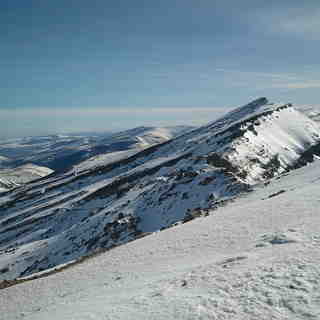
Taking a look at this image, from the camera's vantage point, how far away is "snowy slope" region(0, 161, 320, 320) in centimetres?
1145

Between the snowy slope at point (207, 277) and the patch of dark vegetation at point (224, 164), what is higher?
the snowy slope at point (207, 277)

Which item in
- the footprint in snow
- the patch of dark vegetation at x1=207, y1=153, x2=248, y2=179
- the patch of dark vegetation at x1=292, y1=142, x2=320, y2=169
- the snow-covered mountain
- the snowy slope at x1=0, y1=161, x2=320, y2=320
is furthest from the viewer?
the patch of dark vegetation at x1=292, y1=142, x2=320, y2=169

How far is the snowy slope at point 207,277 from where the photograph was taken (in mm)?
11455

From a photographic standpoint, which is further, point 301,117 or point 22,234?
point 301,117

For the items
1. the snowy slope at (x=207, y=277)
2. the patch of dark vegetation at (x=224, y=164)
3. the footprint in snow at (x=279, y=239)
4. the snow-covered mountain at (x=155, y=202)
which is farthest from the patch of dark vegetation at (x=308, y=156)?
the footprint in snow at (x=279, y=239)

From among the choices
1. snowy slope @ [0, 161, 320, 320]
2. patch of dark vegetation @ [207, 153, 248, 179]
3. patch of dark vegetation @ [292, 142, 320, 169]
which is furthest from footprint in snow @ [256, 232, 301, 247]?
patch of dark vegetation @ [292, 142, 320, 169]

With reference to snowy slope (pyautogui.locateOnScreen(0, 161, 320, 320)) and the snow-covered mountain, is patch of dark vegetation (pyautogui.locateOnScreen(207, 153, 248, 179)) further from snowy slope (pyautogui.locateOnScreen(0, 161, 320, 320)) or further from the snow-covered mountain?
snowy slope (pyautogui.locateOnScreen(0, 161, 320, 320))

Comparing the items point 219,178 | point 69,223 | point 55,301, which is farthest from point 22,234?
point 55,301

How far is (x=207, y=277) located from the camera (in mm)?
14211

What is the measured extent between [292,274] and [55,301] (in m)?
13.5

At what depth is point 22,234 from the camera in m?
87.9

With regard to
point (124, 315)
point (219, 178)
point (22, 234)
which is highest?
point (124, 315)

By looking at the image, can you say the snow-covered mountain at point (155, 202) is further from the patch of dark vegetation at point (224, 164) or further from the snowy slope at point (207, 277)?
the snowy slope at point (207, 277)

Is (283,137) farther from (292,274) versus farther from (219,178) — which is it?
(292,274)
